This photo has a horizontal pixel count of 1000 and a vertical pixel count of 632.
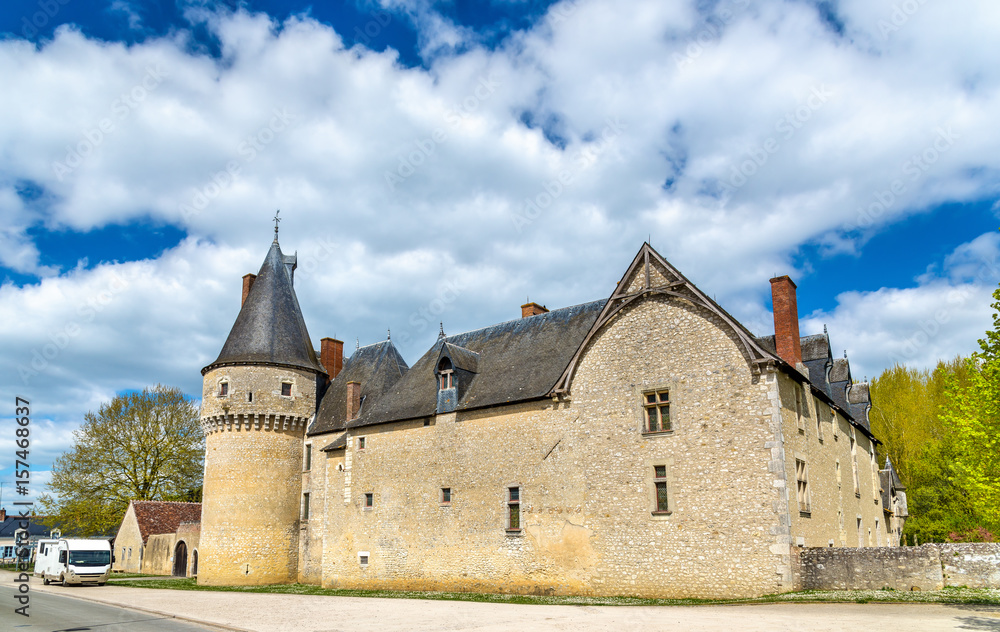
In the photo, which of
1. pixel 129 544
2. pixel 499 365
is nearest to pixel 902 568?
pixel 499 365

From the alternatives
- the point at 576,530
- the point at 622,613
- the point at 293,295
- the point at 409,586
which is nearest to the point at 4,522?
the point at 293,295

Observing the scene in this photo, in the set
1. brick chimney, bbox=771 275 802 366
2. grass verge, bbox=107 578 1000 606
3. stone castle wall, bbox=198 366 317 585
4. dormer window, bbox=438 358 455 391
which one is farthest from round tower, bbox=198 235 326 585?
brick chimney, bbox=771 275 802 366

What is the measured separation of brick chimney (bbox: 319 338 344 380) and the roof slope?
21.2 ft

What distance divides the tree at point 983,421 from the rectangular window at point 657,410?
6827 mm

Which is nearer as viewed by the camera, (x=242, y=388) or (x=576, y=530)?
(x=576, y=530)

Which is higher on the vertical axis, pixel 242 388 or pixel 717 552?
pixel 242 388

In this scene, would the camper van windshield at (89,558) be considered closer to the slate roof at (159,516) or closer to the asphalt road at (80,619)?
the asphalt road at (80,619)

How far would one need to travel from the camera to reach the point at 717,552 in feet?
59.5

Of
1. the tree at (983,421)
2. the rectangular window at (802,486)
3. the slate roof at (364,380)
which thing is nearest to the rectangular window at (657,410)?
the rectangular window at (802,486)

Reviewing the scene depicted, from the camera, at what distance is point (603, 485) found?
2047cm

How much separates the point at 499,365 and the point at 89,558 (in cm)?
1908

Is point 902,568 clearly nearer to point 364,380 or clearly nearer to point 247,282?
point 364,380

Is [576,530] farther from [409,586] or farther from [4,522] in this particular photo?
[4,522]

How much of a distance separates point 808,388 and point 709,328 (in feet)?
13.6
